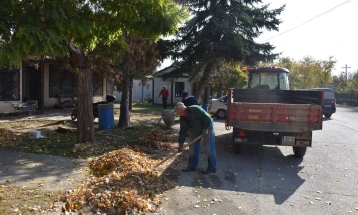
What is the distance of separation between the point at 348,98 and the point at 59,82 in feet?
130

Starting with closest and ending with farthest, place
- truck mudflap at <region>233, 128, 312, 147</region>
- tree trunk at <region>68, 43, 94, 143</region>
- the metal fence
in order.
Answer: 1. truck mudflap at <region>233, 128, 312, 147</region>
2. tree trunk at <region>68, 43, 94, 143</region>
3. the metal fence

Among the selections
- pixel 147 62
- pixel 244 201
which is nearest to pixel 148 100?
pixel 147 62

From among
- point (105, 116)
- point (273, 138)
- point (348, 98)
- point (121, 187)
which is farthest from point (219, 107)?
point (348, 98)

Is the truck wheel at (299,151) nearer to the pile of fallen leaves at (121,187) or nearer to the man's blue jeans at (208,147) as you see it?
the man's blue jeans at (208,147)

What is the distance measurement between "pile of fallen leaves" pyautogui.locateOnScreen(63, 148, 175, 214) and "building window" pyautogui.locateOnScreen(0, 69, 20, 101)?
432 inches

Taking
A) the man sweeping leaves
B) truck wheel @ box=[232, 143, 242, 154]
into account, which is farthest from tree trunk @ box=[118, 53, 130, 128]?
the man sweeping leaves

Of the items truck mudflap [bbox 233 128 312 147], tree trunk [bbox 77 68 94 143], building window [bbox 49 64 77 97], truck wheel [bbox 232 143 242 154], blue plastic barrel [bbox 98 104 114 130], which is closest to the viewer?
truck mudflap [bbox 233 128 312 147]

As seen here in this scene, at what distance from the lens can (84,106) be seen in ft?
31.6

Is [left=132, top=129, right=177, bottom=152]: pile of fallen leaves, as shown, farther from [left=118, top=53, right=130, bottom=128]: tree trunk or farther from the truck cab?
the truck cab

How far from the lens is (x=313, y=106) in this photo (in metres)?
8.96

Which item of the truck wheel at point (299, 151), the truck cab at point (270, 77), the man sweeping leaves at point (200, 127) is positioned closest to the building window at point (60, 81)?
the truck cab at point (270, 77)

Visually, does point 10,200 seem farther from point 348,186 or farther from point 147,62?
point 147,62

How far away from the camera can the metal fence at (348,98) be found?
44.4m

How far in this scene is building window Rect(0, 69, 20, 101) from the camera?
16.5m
